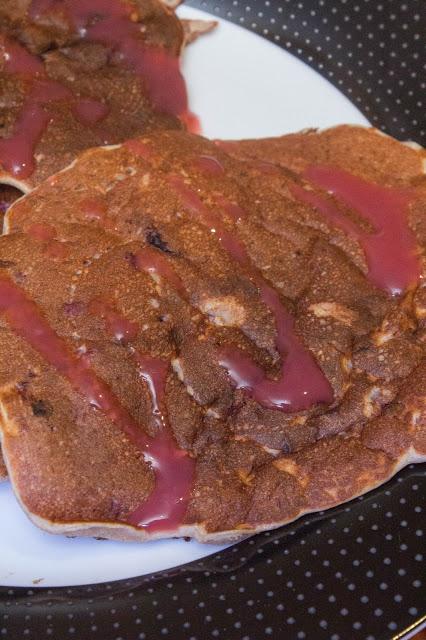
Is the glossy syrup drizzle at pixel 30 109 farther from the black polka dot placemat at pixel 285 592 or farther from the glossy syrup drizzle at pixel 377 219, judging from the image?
the black polka dot placemat at pixel 285 592

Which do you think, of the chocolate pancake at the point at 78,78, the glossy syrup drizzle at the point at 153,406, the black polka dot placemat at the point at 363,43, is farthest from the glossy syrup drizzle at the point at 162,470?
the black polka dot placemat at the point at 363,43

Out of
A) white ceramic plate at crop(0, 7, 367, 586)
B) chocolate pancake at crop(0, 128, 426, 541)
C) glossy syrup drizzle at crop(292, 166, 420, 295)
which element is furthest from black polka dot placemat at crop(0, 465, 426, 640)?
white ceramic plate at crop(0, 7, 367, 586)

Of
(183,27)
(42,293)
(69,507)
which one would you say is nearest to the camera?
(69,507)

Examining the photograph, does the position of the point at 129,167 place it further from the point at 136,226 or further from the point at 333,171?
the point at 333,171

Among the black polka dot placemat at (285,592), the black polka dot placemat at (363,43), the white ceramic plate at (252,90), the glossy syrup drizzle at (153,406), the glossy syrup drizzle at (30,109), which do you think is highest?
the black polka dot placemat at (363,43)

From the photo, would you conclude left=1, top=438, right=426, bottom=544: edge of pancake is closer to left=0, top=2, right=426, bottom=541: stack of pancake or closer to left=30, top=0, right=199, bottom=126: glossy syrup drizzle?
left=0, top=2, right=426, bottom=541: stack of pancake

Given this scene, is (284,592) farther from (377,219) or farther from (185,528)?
(377,219)

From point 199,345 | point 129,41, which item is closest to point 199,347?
point 199,345

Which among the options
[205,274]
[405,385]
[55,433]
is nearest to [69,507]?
[55,433]
